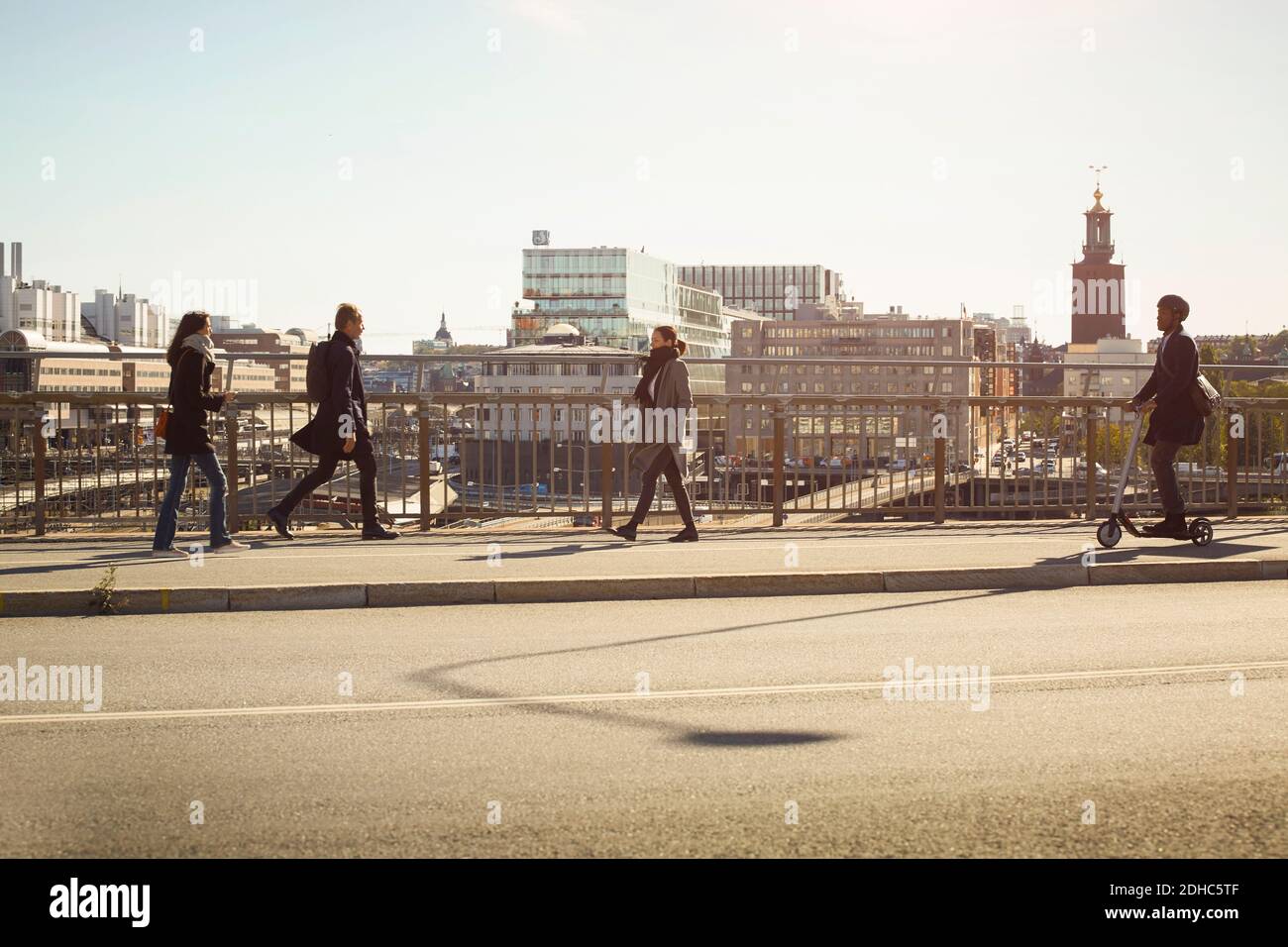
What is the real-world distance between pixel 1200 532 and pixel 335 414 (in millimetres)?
8244

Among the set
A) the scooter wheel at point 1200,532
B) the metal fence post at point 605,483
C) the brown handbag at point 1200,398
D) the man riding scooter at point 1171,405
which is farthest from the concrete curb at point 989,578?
the metal fence post at point 605,483

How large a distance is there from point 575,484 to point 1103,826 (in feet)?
36.9

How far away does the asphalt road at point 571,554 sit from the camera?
11219mm

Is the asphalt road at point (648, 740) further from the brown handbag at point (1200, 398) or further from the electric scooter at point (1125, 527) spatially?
the brown handbag at point (1200, 398)

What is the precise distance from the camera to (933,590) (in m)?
11.4

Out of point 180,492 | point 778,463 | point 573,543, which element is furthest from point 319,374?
point 778,463

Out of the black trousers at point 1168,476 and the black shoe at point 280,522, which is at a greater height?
the black trousers at point 1168,476

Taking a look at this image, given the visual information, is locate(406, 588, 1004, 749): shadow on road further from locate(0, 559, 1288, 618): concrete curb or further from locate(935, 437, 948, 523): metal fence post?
locate(935, 437, 948, 523): metal fence post

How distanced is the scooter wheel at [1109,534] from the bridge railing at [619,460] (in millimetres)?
2941

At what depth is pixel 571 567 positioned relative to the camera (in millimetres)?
11906

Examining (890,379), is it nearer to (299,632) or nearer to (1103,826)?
(299,632)

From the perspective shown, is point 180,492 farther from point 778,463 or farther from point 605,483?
point 778,463

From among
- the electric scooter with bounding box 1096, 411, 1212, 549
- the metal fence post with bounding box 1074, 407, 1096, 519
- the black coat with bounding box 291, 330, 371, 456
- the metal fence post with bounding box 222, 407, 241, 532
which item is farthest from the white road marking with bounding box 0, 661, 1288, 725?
the metal fence post with bounding box 1074, 407, 1096, 519
